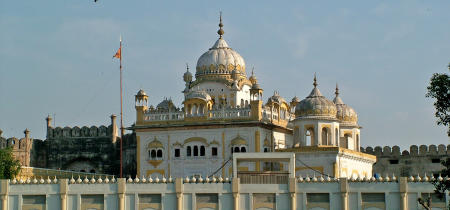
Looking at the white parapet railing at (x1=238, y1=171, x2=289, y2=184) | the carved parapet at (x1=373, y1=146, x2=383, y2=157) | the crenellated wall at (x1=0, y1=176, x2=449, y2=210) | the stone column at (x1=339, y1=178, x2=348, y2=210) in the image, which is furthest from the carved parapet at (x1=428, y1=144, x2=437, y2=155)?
the white parapet railing at (x1=238, y1=171, x2=289, y2=184)

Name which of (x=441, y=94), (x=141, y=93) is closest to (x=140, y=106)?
(x=141, y=93)

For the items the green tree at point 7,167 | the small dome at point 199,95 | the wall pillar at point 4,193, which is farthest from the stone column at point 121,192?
the small dome at point 199,95

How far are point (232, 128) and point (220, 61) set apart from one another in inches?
248

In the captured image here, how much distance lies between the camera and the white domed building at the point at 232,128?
54781mm

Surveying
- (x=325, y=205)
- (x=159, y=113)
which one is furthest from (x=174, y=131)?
(x=325, y=205)

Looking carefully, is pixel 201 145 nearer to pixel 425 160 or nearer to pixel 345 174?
pixel 345 174

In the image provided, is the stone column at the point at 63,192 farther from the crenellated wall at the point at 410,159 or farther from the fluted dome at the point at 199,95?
the crenellated wall at the point at 410,159

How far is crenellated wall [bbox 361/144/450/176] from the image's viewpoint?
62656mm

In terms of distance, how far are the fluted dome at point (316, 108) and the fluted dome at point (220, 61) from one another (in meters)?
7.50

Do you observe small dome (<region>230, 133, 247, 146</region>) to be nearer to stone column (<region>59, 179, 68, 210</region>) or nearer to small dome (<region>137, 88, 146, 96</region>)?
small dome (<region>137, 88, 146, 96</region>)

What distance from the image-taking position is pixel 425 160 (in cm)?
Answer: 6306

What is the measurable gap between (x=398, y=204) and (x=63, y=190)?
17.6 metres

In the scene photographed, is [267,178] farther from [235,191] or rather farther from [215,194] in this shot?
[215,194]

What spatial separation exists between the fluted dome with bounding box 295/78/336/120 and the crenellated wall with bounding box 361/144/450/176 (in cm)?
1032
